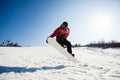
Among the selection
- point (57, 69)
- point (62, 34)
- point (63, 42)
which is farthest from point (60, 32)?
point (57, 69)

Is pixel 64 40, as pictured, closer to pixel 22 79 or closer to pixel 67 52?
pixel 67 52

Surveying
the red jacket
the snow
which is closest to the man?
the red jacket

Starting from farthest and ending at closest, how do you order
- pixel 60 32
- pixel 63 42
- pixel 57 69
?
pixel 63 42
pixel 60 32
pixel 57 69

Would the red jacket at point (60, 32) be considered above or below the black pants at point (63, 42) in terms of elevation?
above

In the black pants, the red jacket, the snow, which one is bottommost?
the snow

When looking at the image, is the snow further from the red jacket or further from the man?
the red jacket

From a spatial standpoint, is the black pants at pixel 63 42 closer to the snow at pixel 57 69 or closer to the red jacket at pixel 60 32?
A: the red jacket at pixel 60 32

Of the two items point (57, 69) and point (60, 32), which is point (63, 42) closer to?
point (60, 32)

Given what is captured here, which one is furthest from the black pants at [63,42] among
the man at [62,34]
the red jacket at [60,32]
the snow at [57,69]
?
the snow at [57,69]

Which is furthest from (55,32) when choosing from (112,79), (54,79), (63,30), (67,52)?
(112,79)

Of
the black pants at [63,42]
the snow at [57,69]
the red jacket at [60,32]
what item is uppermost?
the red jacket at [60,32]

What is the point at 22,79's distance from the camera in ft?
12.5

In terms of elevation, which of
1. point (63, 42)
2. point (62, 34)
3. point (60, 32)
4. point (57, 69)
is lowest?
point (57, 69)

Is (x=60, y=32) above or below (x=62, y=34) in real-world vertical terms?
above
